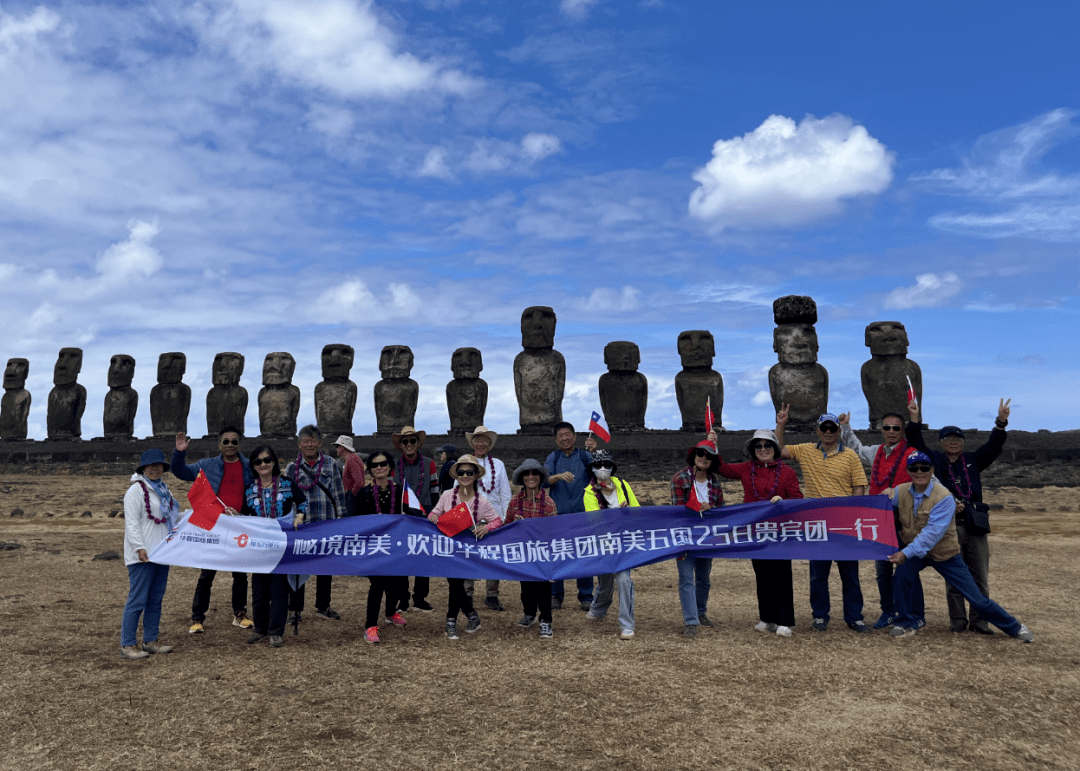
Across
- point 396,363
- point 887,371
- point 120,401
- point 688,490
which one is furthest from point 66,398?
point 688,490

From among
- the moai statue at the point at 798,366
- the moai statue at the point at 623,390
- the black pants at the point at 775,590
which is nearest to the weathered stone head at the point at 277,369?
the moai statue at the point at 623,390

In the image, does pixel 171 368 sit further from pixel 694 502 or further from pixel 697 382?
pixel 694 502

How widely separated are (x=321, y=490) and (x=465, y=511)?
1287 mm

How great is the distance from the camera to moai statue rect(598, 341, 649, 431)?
21297mm

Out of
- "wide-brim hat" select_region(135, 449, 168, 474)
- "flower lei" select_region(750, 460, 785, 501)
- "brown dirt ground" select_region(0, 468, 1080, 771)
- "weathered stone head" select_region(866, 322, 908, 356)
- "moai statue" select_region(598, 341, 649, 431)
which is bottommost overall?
"brown dirt ground" select_region(0, 468, 1080, 771)

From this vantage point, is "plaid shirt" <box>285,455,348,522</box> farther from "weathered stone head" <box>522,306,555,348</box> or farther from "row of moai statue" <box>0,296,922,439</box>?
"weathered stone head" <box>522,306,555,348</box>

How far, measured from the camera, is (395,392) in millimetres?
23156

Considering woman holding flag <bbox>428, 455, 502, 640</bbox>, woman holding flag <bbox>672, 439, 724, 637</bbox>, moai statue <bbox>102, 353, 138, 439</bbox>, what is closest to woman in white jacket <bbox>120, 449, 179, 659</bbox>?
woman holding flag <bbox>428, 455, 502, 640</bbox>

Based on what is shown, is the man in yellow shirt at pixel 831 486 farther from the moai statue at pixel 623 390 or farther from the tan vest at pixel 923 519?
the moai statue at pixel 623 390

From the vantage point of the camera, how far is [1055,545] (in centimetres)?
1290

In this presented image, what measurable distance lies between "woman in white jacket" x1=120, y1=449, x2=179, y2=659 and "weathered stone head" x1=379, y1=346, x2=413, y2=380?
16.7 m

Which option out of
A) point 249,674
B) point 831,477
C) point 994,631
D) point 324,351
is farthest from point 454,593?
point 324,351

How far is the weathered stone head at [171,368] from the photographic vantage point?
26469 mm

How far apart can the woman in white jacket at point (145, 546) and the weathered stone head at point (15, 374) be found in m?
28.1
